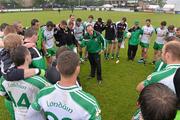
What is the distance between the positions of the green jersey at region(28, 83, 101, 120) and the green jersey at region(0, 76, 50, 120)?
0.78 metres

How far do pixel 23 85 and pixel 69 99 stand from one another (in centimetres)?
119

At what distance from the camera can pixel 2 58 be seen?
522 centimetres

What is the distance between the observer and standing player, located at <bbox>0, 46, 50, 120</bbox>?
13.5 feet

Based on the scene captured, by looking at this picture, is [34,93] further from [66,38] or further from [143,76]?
[143,76]

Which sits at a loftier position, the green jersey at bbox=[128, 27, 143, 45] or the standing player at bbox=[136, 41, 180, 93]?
the standing player at bbox=[136, 41, 180, 93]

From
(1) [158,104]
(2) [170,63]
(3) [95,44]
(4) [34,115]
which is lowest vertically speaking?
(3) [95,44]

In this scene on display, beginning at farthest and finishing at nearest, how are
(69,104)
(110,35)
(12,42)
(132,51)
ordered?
(110,35) → (132,51) → (12,42) → (69,104)

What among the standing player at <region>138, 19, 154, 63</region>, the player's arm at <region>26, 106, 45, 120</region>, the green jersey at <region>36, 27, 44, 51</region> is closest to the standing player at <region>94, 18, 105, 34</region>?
the standing player at <region>138, 19, 154, 63</region>

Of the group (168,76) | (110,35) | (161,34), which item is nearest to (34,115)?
(168,76)

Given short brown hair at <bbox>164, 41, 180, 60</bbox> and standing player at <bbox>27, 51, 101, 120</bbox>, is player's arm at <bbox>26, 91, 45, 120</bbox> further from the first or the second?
short brown hair at <bbox>164, 41, 180, 60</bbox>

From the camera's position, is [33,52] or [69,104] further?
[33,52]

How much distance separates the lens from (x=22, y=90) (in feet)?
13.7

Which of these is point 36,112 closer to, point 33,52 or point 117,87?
point 33,52

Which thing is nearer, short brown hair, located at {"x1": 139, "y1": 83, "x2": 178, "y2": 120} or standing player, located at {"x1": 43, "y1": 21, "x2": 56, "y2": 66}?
short brown hair, located at {"x1": 139, "y1": 83, "x2": 178, "y2": 120}
